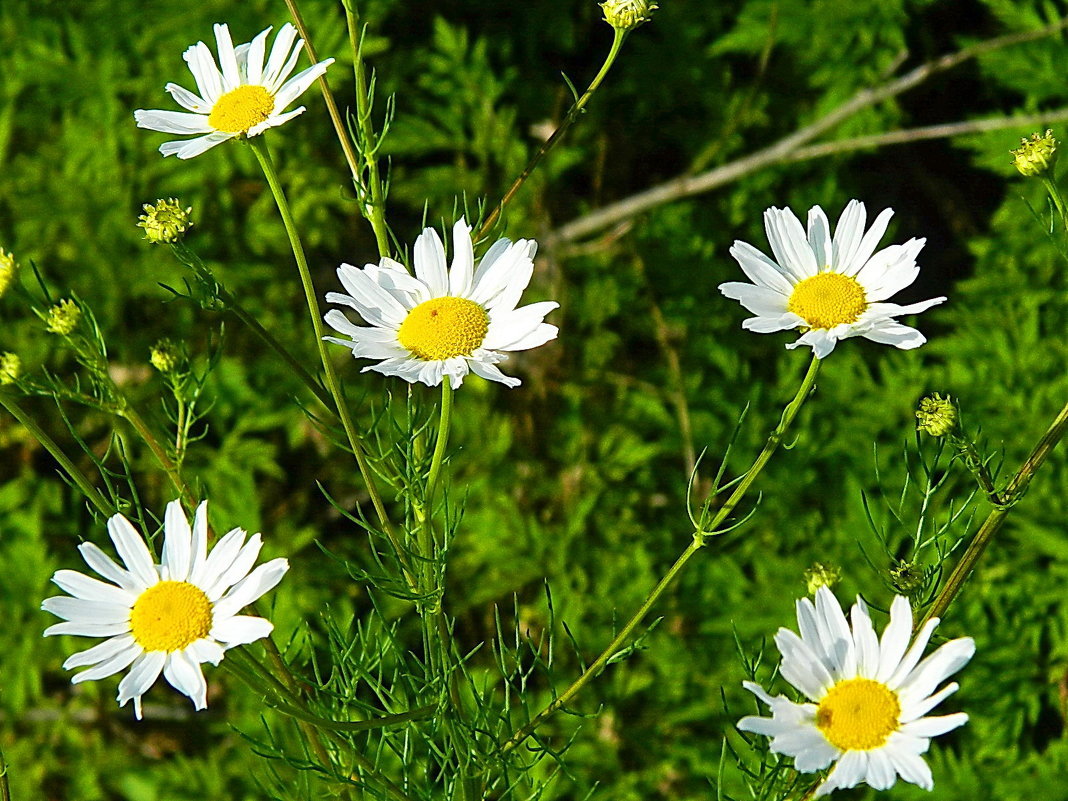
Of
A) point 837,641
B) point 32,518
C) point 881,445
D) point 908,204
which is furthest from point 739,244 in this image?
point 908,204

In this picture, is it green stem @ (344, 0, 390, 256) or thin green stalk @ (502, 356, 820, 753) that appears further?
green stem @ (344, 0, 390, 256)

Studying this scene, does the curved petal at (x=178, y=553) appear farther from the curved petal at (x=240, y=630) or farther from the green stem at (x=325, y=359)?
the green stem at (x=325, y=359)

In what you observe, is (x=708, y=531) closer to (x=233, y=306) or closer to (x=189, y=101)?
(x=233, y=306)

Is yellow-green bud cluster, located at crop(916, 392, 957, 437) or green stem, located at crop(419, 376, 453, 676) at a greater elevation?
yellow-green bud cluster, located at crop(916, 392, 957, 437)

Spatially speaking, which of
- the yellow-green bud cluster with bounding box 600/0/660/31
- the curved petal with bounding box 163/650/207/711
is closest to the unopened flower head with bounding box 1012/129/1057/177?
the yellow-green bud cluster with bounding box 600/0/660/31

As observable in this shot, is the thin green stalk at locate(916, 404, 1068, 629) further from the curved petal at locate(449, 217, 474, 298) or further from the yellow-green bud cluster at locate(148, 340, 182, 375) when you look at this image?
the yellow-green bud cluster at locate(148, 340, 182, 375)

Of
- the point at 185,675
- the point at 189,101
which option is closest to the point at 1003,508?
the point at 185,675
